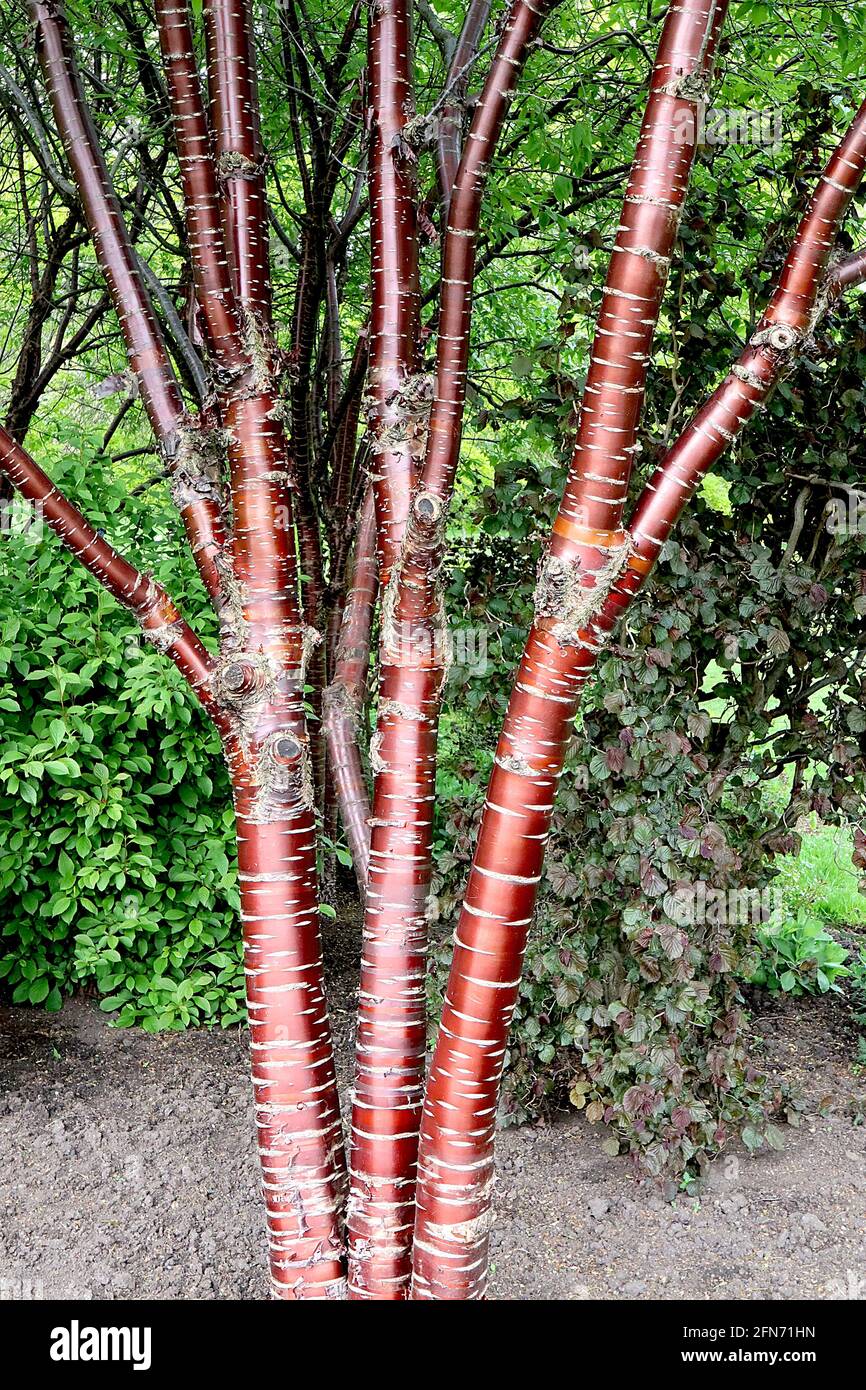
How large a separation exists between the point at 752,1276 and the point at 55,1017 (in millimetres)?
2825

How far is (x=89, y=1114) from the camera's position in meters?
3.72

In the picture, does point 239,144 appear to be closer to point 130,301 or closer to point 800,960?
point 130,301

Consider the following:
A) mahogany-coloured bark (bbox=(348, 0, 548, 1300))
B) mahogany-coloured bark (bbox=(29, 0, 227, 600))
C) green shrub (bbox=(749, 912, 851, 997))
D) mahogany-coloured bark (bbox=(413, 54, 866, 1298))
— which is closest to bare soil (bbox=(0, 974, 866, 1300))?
green shrub (bbox=(749, 912, 851, 997))

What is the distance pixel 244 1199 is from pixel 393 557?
2.30m

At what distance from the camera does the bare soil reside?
9.69 ft

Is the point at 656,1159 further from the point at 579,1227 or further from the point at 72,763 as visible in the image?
the point at 72,763

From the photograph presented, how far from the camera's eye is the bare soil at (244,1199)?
295cm

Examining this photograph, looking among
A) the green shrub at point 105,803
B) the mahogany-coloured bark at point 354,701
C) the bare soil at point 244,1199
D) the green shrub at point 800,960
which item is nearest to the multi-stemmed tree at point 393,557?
the mahogany-coloured bark at point 354,701

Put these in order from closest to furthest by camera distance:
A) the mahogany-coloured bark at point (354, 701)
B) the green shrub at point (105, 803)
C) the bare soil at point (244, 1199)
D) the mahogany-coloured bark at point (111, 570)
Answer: the mahogany-coloured bark at point (111, 570) → the mahogany-coloured bark at point (354, 701) → the bare soil at point (244, 1199) → the green shrub at point (105, 803)

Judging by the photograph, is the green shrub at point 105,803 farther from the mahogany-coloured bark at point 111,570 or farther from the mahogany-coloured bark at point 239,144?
the mahogany-coloured bark at point 239,144

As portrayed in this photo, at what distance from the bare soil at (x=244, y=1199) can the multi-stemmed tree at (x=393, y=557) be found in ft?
4.44

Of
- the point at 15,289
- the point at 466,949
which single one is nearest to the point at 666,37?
the point at 466,949

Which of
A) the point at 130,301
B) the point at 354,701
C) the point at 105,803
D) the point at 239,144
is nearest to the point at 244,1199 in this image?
the point at 105,803

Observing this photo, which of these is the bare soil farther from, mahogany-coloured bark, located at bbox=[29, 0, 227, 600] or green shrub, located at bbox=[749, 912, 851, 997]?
mahogany-coloured bark, located at bbox=[29, 0, 227, 600]
